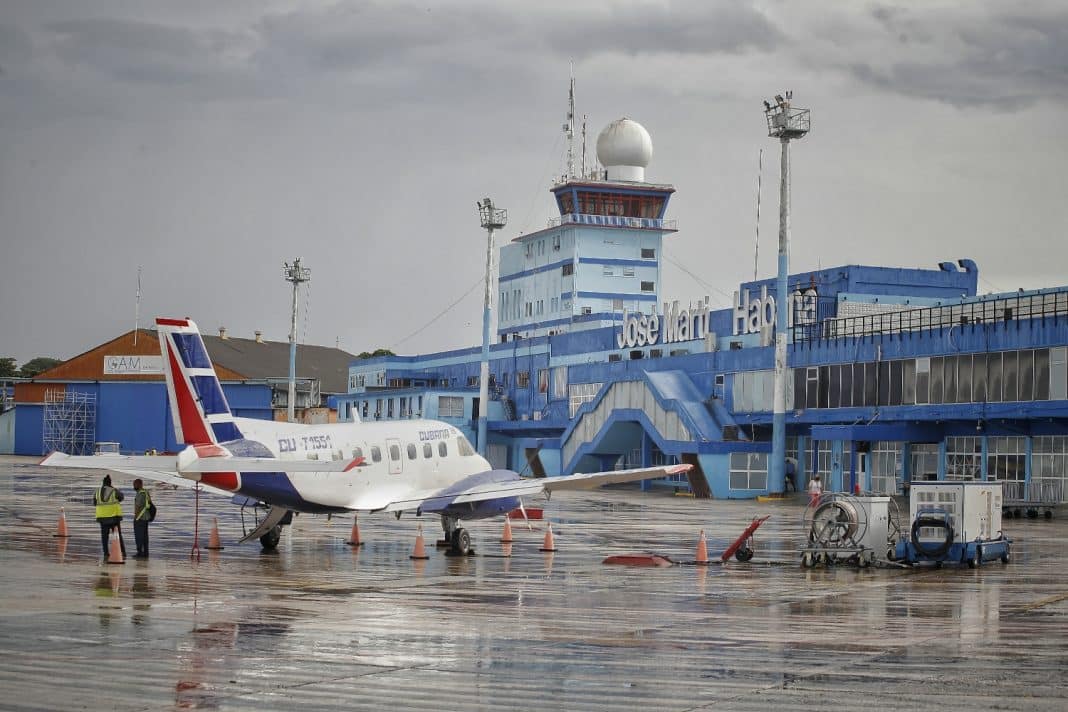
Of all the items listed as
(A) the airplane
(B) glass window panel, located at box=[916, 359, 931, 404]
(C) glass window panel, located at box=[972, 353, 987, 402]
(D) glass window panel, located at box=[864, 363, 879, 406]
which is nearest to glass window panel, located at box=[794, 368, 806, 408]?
(D) glass window panel, located at box=[864, 363, 879, 406]

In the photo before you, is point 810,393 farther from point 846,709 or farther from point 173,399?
point 846,709

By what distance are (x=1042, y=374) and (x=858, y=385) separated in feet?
41.4

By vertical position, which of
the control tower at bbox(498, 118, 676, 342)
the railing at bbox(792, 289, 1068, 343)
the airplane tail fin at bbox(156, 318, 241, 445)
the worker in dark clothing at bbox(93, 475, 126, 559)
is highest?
the control tower at bbox(498, 118, 676, 342)

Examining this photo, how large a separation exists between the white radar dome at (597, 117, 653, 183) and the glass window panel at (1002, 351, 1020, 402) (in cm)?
6498

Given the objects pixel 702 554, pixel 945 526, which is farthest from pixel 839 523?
pixel 702 554

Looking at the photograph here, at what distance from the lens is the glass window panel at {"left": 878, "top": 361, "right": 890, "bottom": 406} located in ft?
223

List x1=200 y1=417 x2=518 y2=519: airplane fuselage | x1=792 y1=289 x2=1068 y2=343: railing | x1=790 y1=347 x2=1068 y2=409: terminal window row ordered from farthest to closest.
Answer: x1=792 y1=289 x2=1068 y2=343: railing
x1=790 y1=347 x2=1068 y2=409: terminal window row
x1=200 y1=417 x2=518 y2=519: airplane fuselage

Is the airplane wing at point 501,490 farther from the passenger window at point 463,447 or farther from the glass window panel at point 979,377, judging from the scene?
the glass window panel at point 979,377

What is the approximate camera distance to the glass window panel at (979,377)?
6156 centimetres

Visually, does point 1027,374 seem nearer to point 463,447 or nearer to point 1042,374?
point 1042,374

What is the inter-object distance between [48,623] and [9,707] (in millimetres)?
5918

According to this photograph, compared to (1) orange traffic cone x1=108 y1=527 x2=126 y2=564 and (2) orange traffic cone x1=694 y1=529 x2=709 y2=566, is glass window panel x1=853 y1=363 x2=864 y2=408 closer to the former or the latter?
(2) orange traffic cone x1=694 y1=529 x2=709 y2=566

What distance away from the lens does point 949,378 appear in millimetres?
63812

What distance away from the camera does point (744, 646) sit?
1755 centimetres
